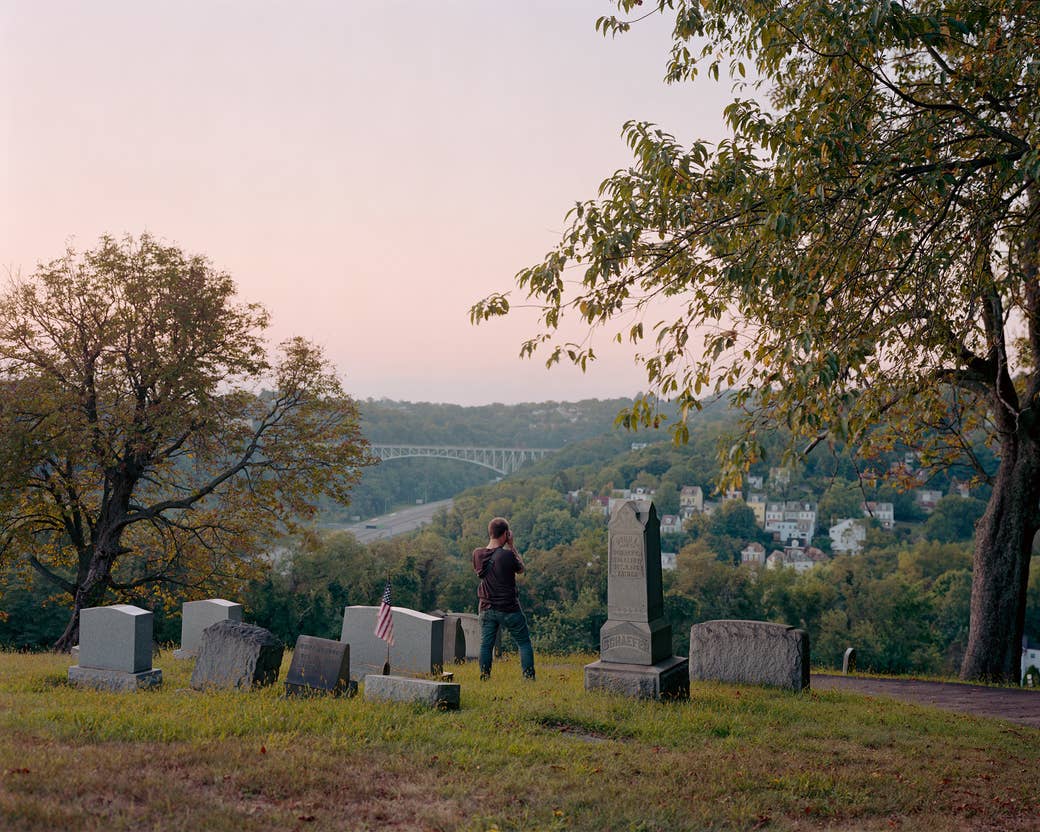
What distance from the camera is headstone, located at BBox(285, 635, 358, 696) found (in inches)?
320

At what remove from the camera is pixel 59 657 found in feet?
43.2

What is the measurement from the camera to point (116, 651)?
9.41 m

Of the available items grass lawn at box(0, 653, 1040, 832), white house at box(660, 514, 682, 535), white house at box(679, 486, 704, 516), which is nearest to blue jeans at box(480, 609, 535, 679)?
→ grass lawn at box(0, 653, 1040, 832)

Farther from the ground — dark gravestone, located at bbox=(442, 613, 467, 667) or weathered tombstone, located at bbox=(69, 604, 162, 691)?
weathered tombstone, located at bbox=(69, 604, 162, 691)

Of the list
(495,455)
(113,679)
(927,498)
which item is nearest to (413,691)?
(113,679)

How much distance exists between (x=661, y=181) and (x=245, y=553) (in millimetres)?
16964

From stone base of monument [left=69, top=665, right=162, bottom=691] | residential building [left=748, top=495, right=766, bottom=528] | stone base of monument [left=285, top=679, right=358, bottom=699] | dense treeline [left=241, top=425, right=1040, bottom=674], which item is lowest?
dense treeline [left=241, top=425, right=1040, bottom=674]

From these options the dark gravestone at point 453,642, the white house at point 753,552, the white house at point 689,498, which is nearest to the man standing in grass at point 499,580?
the dark gravestone at point 453,642

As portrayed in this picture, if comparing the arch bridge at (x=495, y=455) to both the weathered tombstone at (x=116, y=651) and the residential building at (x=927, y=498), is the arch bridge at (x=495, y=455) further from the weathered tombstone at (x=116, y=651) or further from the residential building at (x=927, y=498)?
the weathered tombstone at (x=116, y=651)

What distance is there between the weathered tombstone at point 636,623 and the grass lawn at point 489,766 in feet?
1.66

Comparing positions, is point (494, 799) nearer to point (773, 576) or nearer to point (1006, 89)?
point (1006, 89)

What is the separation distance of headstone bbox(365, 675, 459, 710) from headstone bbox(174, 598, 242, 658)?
5675 millimetres

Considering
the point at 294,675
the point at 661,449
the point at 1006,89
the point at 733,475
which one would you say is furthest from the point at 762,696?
the point at 661,449

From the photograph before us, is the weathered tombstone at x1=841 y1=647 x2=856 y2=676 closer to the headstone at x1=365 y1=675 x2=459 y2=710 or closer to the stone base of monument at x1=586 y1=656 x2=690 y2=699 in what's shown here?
the stone base of monument at x1=586 y1=656 x2=690 y2=699
